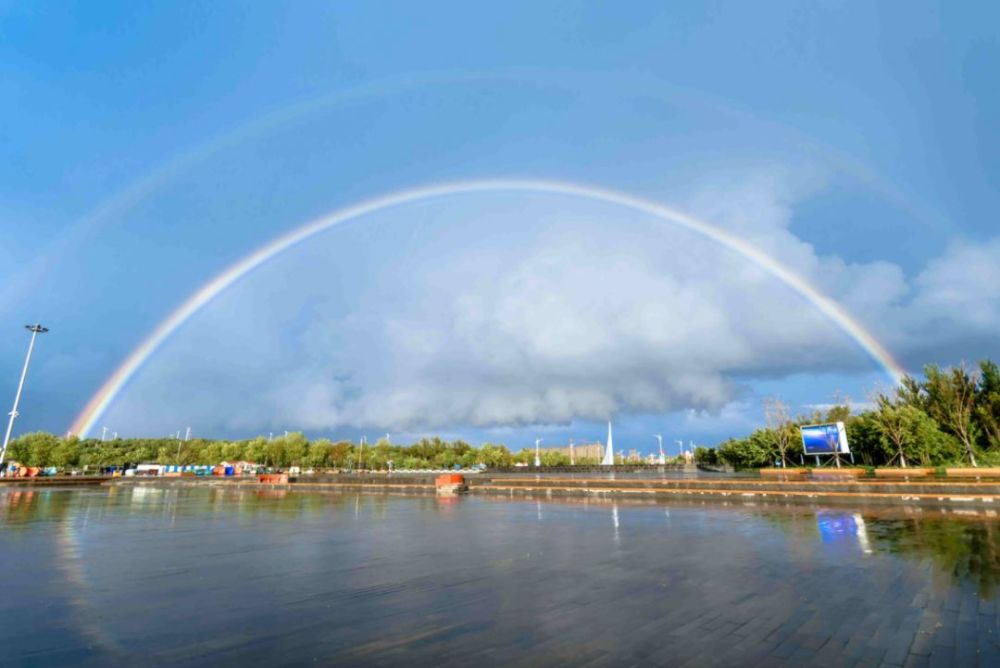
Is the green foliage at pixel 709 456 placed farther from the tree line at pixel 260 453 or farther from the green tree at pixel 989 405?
the green tree at pixel 989 405

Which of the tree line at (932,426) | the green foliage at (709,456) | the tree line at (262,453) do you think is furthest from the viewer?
the green foliage at (709,456)

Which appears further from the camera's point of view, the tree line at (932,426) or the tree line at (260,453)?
the tree line at (260,453)

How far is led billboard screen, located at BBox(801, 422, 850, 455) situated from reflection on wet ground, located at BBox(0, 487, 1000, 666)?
36.5 m

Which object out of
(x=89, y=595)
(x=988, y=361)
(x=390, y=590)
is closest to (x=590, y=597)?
(x=390, y=590)

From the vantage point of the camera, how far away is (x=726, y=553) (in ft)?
35.1

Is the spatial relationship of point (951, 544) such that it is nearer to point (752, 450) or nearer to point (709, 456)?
point (752, 450)

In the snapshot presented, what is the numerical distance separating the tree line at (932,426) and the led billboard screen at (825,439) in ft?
12.6

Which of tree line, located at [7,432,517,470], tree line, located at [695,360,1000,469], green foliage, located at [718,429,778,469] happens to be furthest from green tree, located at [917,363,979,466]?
tree line, located at [7,432,517,470]

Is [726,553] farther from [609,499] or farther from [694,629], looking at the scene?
[609,499]

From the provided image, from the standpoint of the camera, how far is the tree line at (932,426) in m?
45.5

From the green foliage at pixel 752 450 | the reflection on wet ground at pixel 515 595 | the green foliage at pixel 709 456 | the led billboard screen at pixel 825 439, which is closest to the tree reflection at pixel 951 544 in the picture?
the reflection on wet ground at pixel 515 595

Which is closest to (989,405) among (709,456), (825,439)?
(825,439)

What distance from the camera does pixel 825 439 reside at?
48.7 meters

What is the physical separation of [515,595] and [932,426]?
5589cm
